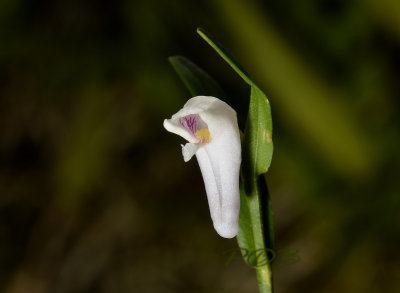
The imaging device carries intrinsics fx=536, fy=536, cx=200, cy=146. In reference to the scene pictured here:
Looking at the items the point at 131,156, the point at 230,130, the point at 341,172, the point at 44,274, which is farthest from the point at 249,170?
the point at 44,274

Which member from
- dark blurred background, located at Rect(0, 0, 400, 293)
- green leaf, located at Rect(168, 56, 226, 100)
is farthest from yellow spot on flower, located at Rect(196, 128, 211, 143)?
dark blurred background, located at Rect(0, 0, 400, 293)

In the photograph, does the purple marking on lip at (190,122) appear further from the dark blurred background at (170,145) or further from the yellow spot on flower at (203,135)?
the dark blurred background at (170,145)

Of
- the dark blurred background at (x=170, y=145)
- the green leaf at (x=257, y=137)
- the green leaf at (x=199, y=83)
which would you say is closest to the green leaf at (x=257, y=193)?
the green leaf at (x=257, y=137)

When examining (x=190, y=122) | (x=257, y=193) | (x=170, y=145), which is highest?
Answer: (x=190, y=122)

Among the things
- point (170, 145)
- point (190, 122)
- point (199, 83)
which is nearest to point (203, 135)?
point (190, 122)

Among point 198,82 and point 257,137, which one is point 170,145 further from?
point 257,137

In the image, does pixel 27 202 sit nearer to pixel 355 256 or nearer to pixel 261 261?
pixel 355 256
